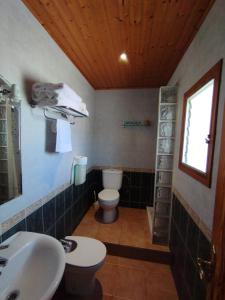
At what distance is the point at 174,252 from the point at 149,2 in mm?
2280

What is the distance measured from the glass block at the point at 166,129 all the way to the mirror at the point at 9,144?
159 centimetres

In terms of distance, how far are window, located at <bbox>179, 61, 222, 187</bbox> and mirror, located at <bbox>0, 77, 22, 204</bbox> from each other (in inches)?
52.3

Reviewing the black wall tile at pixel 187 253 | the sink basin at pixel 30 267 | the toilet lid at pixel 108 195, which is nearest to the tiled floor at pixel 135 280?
the black wall tile at pixel 187 253

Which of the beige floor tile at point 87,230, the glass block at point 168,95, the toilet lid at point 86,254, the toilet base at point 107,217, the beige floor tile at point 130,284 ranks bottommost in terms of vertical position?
the beige floor tile at point 130,284

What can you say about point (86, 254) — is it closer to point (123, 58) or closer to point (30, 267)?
point (30, 267)

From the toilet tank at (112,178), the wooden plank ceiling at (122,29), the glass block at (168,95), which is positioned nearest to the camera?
the wooden plank ceiling at (122,29)

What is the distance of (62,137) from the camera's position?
5.18ft

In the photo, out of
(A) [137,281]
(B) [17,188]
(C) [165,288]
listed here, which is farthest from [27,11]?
(C) [165,288]

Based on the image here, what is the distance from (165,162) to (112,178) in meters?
1.11

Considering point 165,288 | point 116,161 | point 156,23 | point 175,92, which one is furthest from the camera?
point 116,161

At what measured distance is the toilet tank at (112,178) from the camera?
9.24ft

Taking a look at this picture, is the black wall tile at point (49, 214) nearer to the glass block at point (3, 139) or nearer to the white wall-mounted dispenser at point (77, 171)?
the white wall-mounted dispenser at point (77, 171)

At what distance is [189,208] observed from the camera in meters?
1.33

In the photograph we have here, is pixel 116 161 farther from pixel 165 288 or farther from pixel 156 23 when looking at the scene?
pixel 156 23
